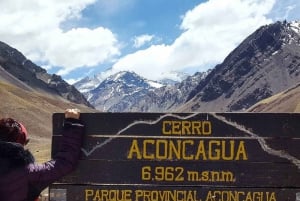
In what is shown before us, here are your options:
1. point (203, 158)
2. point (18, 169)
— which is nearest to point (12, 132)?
point (18, 169)

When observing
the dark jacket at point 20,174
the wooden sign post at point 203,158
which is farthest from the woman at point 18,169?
the wooden sign post at point 203,158

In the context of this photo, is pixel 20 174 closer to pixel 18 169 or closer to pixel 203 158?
pixel 18 169

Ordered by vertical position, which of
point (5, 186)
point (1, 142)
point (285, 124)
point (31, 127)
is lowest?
point (5, 186)

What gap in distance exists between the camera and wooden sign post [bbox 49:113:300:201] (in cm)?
778

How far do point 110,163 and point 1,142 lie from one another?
2.43 m

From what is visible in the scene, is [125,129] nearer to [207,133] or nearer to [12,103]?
[207,133]

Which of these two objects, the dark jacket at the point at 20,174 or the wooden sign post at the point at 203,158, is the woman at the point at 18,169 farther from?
the wooden sign post at the point at 203,158

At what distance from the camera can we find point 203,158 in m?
7.81

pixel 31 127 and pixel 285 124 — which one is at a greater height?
pixel 31 127

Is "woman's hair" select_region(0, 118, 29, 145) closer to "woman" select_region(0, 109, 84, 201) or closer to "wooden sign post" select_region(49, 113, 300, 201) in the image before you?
"woman" select_region(0, 109, 84, 201)

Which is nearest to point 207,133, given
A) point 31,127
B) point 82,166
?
point 82,166

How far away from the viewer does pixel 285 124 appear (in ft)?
25.6

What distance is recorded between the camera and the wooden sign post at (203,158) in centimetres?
778

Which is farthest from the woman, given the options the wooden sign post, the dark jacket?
the wooden sign post
